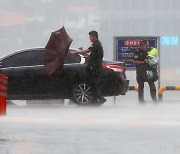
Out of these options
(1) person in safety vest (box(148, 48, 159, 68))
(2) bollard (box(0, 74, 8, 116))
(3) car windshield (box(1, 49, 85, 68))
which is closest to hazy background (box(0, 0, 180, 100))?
(1) person in safety vest (box(148, 48, 159, 68))

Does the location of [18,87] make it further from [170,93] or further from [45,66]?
[170,93]

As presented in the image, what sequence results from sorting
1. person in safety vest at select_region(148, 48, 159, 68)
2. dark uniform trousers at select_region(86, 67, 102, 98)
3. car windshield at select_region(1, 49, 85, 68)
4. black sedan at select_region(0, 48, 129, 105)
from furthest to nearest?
person in safety vest at select_region(148, 48, 159, 68) < car windshield at select_region(1, 49, 85, 68) < black sedan at select_region(0, 48, 129, 105) < dark uniform trousers at select_region(86, 67, 102, 98)

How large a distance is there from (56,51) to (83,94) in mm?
1362

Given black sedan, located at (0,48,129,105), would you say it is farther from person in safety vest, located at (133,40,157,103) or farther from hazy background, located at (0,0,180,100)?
hazy background, located at (0,0,180,100)

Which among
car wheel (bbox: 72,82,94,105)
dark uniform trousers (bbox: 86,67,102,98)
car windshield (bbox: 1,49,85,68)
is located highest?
car windshield (bbox: 1,49,85,68)

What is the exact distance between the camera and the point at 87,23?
32719mm

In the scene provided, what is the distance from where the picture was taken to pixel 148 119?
47.0 ft

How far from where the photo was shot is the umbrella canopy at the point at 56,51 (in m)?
18.8

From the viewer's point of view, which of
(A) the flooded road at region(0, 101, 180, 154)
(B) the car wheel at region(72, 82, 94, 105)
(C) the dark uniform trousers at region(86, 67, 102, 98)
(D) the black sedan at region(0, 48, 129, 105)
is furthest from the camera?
(D) the black sedan at region(0, 48, 129, 105)

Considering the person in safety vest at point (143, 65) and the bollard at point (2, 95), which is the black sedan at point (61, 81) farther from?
the bollard at point (2, 95)

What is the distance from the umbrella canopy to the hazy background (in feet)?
23.8

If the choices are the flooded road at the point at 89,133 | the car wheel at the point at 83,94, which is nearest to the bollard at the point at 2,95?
the flooded road at the point at 89,133

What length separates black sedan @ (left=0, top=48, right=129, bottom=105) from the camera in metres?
18.8

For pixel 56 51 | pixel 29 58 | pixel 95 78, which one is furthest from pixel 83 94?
pixel 29 58
